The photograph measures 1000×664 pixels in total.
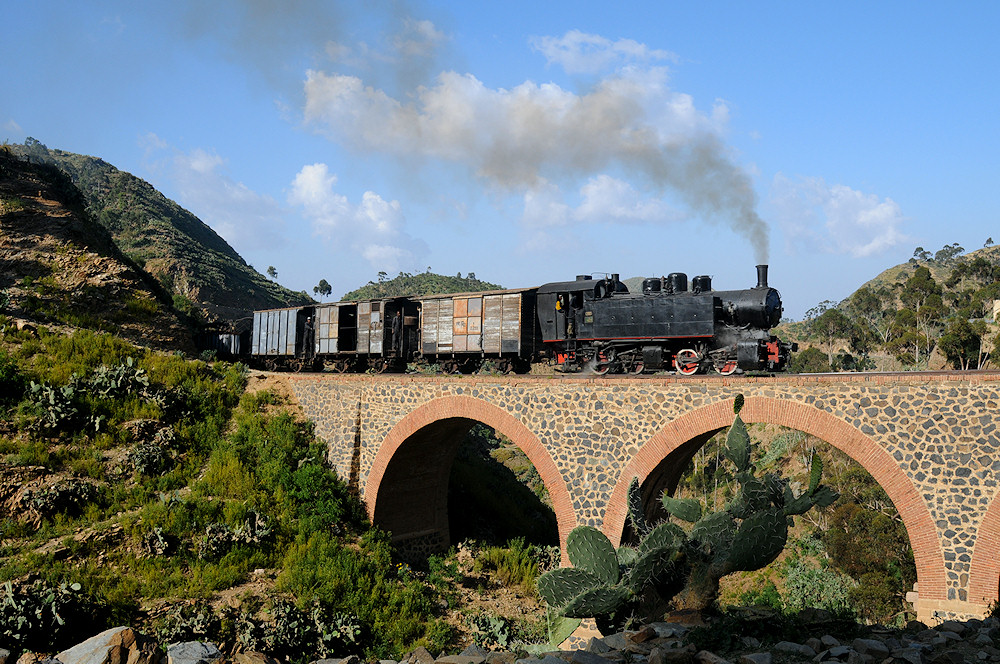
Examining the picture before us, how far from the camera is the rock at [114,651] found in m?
9.43

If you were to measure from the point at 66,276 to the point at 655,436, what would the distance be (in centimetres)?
2307

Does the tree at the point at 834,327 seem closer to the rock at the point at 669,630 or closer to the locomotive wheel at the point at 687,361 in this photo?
the locomotive wheel at the point at 687,361

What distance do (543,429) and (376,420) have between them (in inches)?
235

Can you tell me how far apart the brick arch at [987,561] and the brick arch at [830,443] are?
0.06m

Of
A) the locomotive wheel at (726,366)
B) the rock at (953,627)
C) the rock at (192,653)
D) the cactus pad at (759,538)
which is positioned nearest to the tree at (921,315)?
the locomotive wheel at (726,366)

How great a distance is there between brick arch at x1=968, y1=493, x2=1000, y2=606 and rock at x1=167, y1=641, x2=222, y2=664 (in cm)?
1212

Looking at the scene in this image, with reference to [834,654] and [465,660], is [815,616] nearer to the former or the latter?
[834,654]

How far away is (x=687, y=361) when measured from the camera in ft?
52.7

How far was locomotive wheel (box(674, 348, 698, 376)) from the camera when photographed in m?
15.9

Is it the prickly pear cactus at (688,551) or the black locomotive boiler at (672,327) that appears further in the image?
the black locomotive boiler at (672,327)

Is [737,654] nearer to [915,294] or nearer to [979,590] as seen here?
[979,590]

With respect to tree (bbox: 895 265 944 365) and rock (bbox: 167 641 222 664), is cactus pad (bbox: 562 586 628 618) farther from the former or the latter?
tree (bbox: 895 265 944 365)

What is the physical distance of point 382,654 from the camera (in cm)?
1385

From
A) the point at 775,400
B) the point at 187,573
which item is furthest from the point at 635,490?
the point at 187,573
